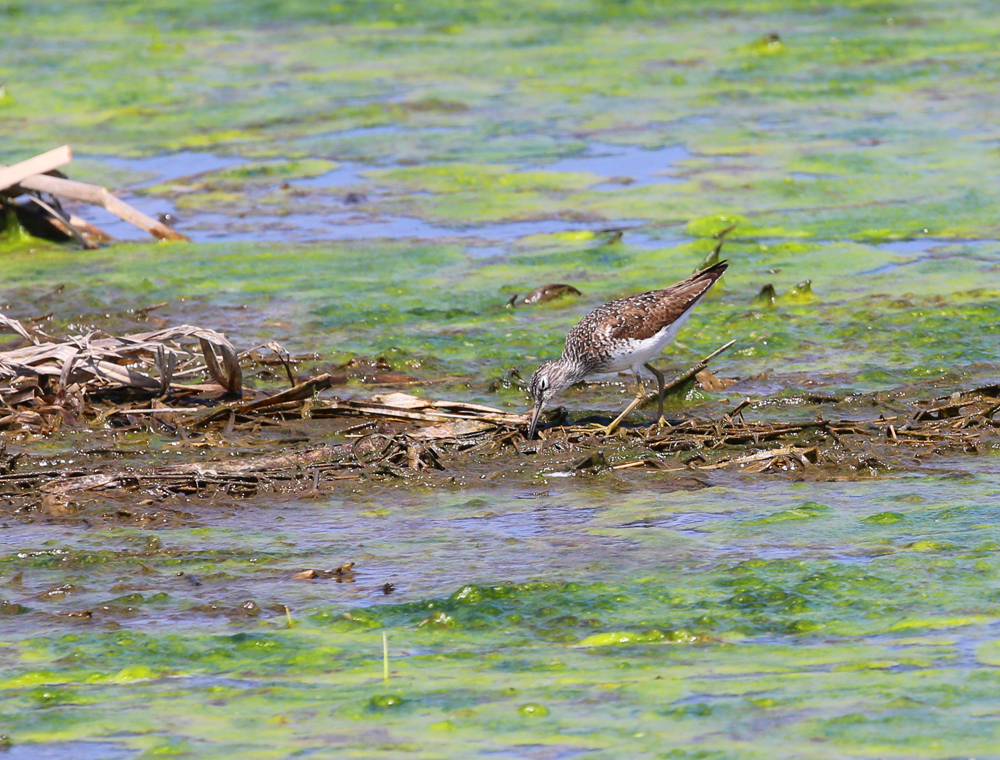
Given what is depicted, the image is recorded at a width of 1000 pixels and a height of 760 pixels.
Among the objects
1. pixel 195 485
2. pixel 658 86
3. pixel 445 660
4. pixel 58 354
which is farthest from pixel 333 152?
pixel 445 660

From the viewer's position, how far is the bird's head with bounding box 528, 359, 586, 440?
23.3 ft

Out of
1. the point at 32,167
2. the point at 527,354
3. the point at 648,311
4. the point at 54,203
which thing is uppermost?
the point at 32,167

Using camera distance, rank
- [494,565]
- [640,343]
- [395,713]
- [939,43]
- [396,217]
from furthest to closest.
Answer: [939,43] → [396,217] → [640,343] → [494,565] → [395,713]

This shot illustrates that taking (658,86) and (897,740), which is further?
(658,86)

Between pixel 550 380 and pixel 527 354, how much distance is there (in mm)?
1439

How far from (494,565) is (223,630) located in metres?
1.05

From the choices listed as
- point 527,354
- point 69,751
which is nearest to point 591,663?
point 69,751

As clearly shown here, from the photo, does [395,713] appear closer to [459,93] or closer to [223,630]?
[223,630]

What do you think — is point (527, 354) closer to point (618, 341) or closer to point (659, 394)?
point (659, 394)

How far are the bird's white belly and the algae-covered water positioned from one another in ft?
1.70

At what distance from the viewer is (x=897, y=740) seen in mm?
3980

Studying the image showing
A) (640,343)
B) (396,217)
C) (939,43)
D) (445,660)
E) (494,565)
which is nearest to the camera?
(445,660)

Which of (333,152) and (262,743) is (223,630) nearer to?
(262,743)

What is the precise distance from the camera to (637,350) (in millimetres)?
7094
